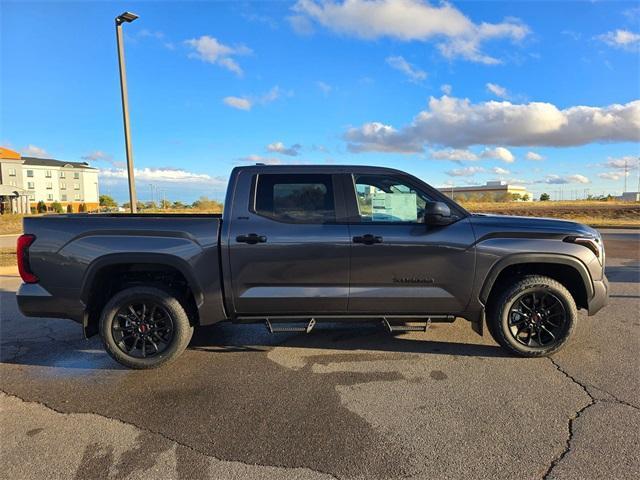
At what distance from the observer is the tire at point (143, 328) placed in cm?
402

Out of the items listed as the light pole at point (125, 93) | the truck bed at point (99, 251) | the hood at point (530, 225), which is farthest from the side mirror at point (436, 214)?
the light pole at point (125, 93)

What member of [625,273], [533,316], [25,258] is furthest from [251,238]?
[625,273]

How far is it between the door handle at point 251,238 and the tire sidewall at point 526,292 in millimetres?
2355

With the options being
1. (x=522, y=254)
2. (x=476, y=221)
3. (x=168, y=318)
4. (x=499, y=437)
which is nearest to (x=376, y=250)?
(x=476, y=221)

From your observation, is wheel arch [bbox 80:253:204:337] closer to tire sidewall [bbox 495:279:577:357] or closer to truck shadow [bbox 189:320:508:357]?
truck shadow [bbox 189:320:508:357]

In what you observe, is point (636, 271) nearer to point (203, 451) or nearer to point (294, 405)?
point (294, 405)

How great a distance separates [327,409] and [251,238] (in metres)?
1.63

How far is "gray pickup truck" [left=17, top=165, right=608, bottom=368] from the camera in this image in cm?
395

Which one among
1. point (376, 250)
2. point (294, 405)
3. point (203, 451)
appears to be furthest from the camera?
point (376, 250)

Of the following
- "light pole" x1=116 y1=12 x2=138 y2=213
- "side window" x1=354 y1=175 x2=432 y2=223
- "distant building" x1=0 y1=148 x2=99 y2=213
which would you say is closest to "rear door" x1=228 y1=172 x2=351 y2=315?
"side window" x1=354 y1=175 x2=432 y2=223

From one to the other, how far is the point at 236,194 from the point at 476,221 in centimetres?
232

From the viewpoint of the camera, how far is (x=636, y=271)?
29.5ft

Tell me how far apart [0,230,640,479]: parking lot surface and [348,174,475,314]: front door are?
616mm

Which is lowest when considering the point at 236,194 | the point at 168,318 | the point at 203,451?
the point at 203,451
